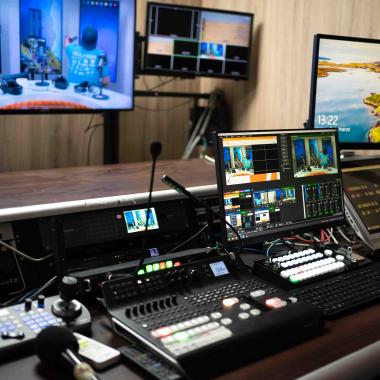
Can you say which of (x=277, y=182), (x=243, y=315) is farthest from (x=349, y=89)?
(x=243, y=315)

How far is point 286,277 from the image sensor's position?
1.38 metres

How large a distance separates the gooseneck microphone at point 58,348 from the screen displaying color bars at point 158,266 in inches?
12.5

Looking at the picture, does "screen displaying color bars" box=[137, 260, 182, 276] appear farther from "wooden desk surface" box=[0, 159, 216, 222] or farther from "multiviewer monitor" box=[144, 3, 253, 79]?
"multiviewer monitor" box=[144, 3, 253, 79]

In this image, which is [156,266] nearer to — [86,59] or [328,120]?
[328,120]

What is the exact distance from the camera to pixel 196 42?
3119 mm

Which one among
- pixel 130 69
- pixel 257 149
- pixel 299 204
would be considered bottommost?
pixel 299 204

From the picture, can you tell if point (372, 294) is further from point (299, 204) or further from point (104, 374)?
point (104, 374)

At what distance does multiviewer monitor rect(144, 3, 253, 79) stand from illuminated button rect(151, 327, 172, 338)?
2.19 meters

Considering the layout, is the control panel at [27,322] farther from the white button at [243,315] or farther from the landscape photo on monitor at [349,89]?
the landscape photo on monitor at [349,89]

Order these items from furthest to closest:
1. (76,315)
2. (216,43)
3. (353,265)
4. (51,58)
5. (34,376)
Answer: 1. (216,43)
2. (51,58)
3. (353,265)
4. (76,315)
5. (34,376)

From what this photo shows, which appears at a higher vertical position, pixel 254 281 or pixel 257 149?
pixel 257 149

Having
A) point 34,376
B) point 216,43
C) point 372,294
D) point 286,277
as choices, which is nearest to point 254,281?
point 286,277

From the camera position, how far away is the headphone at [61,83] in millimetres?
2361

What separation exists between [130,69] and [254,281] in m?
1.52
